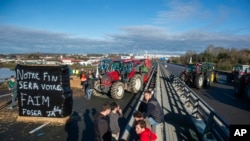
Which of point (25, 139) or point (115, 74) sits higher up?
point (115, 74)

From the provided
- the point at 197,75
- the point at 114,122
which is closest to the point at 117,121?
the point at 114,122

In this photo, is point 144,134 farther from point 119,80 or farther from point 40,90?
point 119,80

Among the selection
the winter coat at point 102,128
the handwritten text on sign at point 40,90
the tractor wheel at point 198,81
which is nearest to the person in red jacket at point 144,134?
the winter coat at point 102,128

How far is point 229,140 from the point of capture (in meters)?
5.12

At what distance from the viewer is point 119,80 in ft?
56.0

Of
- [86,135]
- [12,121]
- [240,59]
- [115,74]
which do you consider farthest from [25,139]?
[240,59]

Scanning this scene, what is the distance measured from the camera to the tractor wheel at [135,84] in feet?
57.5

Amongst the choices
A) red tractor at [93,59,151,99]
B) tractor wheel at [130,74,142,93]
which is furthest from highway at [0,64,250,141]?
tractor wheel at [130,74,142,93]

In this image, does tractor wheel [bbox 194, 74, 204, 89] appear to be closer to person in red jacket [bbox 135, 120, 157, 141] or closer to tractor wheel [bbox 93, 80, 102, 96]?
tractor wheel [bbox 93, 80, 102, 96]

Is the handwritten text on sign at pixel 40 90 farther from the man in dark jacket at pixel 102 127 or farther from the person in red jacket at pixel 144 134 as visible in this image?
the person in red jacket at pixel 144 134

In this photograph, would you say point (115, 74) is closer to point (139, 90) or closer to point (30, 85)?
point (139, 90)

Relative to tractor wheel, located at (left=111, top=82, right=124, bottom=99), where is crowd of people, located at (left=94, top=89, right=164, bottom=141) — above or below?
above

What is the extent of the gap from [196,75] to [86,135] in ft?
51.1

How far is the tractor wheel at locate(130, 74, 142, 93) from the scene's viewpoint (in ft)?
57.5
